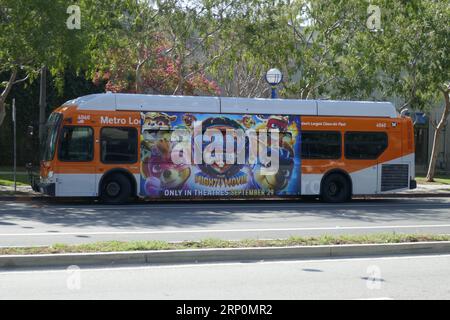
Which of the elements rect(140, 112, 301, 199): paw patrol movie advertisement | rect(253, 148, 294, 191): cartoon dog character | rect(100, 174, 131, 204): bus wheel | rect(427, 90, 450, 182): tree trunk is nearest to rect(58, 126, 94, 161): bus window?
rect(100, 174, 131, 204): bus wheel

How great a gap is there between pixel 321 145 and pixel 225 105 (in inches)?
137

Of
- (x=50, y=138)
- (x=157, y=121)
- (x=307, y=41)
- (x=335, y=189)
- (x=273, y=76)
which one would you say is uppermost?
(x=307, y=41)

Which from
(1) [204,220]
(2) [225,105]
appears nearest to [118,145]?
(2) [225,105]

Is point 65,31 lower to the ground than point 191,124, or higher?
higher

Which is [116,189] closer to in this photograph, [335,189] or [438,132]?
[335,189]

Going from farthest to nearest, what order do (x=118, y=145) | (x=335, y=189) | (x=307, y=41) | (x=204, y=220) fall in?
(x=307, y=41), (x=335, y=189), (x=118, y=145), (x=204, y=220)

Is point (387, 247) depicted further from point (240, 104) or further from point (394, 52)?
point (394, 52)

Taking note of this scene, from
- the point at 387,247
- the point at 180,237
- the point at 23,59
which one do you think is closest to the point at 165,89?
the point at 23,59

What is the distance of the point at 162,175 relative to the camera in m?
20.3

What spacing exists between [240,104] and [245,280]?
1270 cm

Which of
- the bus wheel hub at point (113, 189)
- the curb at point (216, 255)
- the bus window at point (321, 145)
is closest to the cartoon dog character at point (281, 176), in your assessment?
the bus window at point (321, 145)

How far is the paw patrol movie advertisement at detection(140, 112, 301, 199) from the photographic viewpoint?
2025 cm

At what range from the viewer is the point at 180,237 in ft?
43.1

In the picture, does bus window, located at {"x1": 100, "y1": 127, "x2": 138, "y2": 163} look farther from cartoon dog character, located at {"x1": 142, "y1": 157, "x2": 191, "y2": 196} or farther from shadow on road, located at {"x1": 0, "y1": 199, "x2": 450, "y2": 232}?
shadow on road, located at {"x1": 0, "y1": 199, "x2": 450, "y2": 232}
